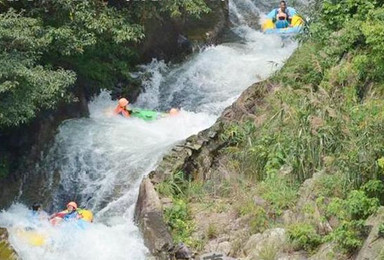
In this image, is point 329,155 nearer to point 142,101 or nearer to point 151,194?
point 151,194

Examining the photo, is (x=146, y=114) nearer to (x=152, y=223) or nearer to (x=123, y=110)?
(x=123, y=110)

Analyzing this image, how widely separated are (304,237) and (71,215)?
14.1 ft

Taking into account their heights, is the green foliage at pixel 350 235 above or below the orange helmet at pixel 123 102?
above

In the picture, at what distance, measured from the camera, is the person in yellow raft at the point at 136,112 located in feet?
43.2

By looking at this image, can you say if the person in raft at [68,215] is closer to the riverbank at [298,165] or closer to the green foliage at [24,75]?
the riverbank at [298,165]

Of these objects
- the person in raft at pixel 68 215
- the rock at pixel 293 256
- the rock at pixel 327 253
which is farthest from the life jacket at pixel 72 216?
the rock at pixel 327 253

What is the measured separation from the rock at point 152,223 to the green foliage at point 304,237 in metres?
1.91

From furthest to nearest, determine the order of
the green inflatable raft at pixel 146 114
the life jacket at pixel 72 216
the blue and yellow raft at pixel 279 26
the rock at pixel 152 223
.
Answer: the blue and yellow raft at pixel 279 26
the green inflatable raft at pixel 146 114
the life jacket at pixel 72 216
the rock at pixel 152 223

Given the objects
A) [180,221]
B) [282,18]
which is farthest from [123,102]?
[282,18]

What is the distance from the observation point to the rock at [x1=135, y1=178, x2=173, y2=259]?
349 inches

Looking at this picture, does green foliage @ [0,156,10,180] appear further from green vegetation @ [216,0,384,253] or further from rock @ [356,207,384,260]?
rock @ [356,207,384,260]

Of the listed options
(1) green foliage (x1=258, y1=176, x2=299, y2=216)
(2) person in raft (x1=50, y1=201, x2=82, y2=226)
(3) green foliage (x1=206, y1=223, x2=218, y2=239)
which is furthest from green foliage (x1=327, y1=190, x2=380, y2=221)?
(2) person in raft (x1=50, y1=201, x2=82, y2=226)

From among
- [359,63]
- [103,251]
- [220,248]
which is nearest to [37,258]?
[103,251]

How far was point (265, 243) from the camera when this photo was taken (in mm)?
7902
